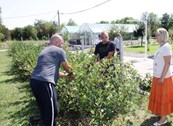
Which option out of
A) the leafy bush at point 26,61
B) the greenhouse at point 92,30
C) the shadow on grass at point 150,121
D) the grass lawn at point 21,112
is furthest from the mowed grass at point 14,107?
the greenhouse at point 92,30

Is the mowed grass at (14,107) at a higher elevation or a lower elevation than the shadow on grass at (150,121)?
lower

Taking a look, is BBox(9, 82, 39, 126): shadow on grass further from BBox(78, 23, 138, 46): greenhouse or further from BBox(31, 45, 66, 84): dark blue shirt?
BBox(78, 23, 138, 46): greenhouse

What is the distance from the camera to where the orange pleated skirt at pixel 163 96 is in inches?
201

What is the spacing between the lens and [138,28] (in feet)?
A: 138

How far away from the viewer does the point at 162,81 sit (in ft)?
16.4

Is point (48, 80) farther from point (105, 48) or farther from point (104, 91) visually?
point (105, 48)

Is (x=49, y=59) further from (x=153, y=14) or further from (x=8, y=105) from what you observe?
(x=153, y=14)

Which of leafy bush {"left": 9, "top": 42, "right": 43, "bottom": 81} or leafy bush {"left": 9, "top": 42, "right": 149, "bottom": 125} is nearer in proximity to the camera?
leafy bush {"left": 9, "top": 42, "right": 149, "bottom": 125}

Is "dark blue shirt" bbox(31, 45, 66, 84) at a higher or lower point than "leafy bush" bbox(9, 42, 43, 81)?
higher

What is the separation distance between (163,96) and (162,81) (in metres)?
0.31

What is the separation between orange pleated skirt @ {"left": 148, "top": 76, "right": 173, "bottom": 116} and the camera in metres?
5.10

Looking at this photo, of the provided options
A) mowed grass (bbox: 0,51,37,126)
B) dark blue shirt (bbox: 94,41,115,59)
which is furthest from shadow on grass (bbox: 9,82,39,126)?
dark blue shirt (bbox: 94,41,115,59)

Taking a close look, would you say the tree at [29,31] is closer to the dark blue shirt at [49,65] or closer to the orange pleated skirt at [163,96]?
the orange pleated skirt at [163,96]

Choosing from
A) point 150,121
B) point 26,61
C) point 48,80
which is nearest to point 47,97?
point 48,80
